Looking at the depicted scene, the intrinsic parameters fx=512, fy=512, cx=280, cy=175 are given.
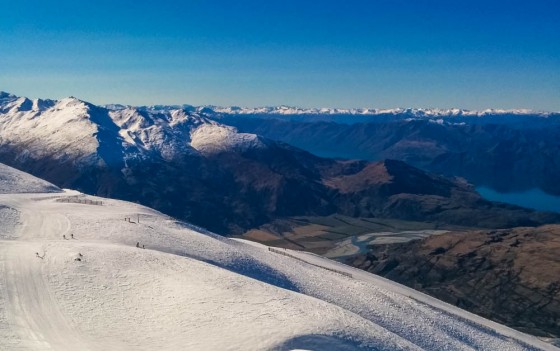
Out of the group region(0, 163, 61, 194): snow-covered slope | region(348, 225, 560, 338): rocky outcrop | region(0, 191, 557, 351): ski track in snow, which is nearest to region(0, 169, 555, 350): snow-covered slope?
region(0, 191, 557, 351): ski track in snow

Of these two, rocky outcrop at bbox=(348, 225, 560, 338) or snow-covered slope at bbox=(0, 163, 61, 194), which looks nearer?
snow-covered slope at bbox=(0, 163, 61, 194)

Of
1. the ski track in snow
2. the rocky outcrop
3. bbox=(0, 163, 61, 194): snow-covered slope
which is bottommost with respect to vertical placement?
the rocky outcrop

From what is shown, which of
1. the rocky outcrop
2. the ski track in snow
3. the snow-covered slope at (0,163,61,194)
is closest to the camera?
the ski track in snow

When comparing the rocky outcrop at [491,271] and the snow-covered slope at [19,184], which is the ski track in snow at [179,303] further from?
the rocky outcrop at [491,271]

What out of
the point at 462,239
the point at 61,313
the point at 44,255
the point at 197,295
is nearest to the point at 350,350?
the point at 197,295

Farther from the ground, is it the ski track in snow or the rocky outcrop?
the ski track in snow

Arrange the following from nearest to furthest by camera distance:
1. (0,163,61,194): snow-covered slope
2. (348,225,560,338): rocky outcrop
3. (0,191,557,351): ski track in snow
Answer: (0,191,557,351): ski track in snow
(0,163,61,194): snow-covered slope
(348,225,560,338): rocky outcrop

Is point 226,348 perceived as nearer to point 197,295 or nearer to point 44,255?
point 197,295

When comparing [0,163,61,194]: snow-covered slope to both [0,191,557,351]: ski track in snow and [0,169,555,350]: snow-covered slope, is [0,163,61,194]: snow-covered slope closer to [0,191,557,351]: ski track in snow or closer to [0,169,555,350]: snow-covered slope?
[0,169,555,350]: snow-covered slope
